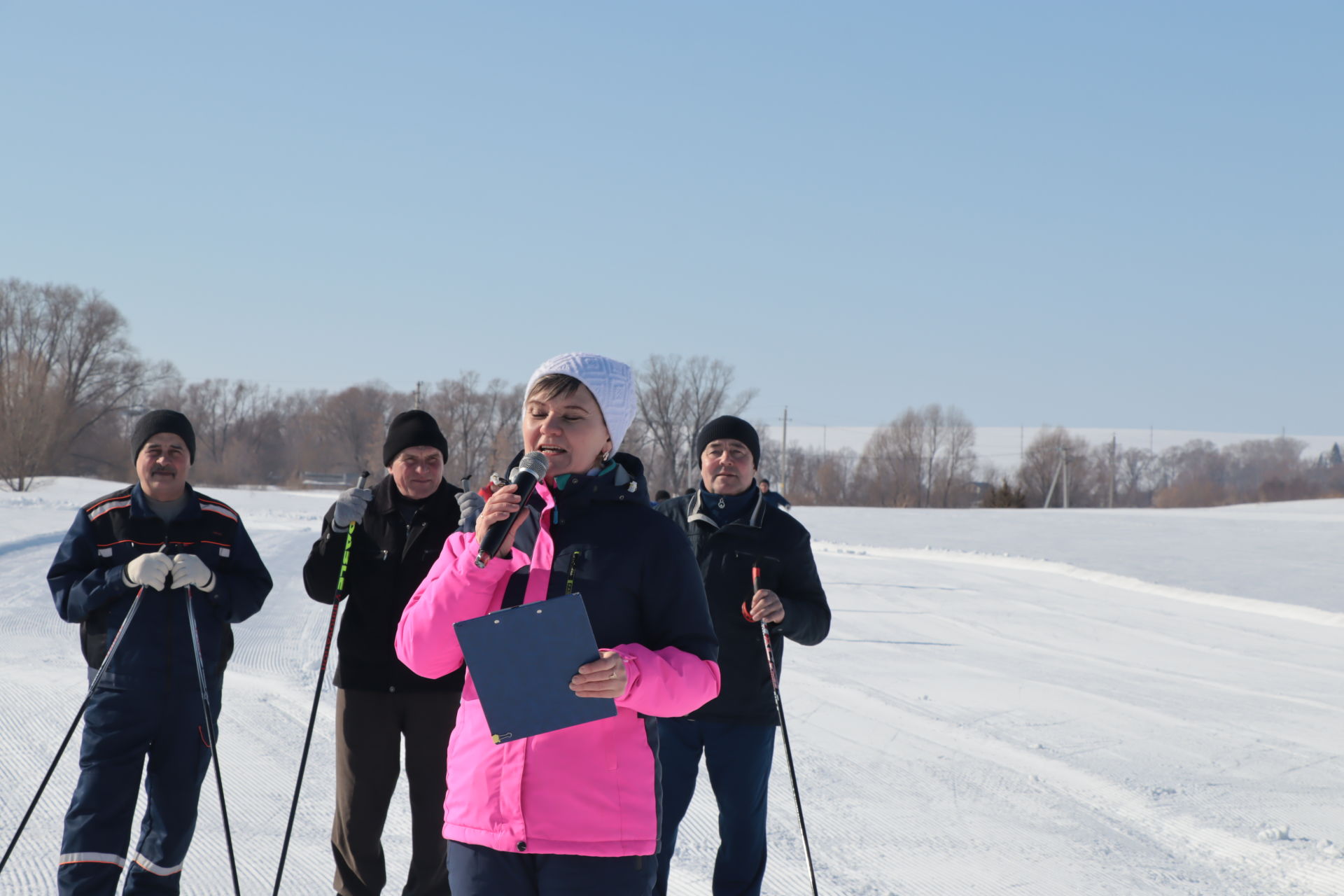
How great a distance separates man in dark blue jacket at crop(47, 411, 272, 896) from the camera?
3455mm

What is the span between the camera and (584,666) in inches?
78.7

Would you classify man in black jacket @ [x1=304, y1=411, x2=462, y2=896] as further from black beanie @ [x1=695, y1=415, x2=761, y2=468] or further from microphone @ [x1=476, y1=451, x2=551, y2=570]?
microphone @ [x1=476, y1=451, x2=551, y2=570]

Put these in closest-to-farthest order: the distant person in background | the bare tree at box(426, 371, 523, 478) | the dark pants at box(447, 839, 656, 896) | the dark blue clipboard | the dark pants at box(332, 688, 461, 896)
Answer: the dark blue clipboard < the dark pants at box(447, 839, 656, 896) < the dark pants at box(332, 688, 461, 896) < the distant person in background < the bare tree at box(426, 371, 523, 478)

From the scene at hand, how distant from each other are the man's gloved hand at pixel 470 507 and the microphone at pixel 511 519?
0.28 m

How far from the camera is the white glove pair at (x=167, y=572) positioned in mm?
3475

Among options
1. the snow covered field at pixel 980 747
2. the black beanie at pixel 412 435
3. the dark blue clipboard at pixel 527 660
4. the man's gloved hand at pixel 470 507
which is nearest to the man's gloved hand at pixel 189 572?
the black beanie at pixel 412 435

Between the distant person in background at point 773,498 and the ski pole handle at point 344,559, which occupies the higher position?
the distant person in background at point 773,498

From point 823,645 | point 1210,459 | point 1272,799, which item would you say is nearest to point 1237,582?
point 823,645

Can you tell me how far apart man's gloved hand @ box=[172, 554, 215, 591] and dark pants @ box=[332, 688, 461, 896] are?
24.7 inches

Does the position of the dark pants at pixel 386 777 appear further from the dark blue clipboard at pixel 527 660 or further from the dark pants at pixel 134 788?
the dark blue clipboard at pixel 527 660

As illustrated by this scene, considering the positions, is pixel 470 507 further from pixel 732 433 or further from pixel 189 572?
pixel 732 433

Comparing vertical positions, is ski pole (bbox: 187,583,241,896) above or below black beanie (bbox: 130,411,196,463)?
below

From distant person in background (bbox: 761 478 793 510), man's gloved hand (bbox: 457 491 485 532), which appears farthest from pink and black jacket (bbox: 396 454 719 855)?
distant person in background (bbox: 761 478 793 510)

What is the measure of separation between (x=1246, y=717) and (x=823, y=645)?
13.0 feet
